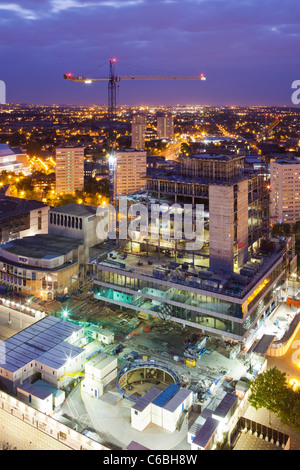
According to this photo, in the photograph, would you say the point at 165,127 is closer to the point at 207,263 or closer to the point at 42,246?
the point at 42,246

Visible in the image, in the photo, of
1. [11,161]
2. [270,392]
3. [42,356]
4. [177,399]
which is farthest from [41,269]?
[11,161]

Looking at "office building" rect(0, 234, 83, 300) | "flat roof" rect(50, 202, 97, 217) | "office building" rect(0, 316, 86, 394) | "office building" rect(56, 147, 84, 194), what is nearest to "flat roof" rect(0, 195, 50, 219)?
"flat roof" rect(50, 202, 97, 217)

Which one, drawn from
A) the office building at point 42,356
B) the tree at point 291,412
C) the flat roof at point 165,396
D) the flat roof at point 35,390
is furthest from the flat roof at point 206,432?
the office building at point 42,356

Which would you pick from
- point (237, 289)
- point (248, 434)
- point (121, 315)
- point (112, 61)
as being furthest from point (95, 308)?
point (112, 61)

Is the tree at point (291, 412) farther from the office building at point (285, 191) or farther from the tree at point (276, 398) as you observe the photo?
the office building at point (285, 191)

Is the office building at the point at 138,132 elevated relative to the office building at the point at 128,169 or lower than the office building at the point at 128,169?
elevated

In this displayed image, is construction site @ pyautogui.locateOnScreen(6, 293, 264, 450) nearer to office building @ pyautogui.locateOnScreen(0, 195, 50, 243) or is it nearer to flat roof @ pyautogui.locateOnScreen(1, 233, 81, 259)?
flat roof @ pyautogui.locateOnScreen(1, 233, 81, 259)

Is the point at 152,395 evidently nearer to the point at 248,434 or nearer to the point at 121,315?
the point at 248,434
